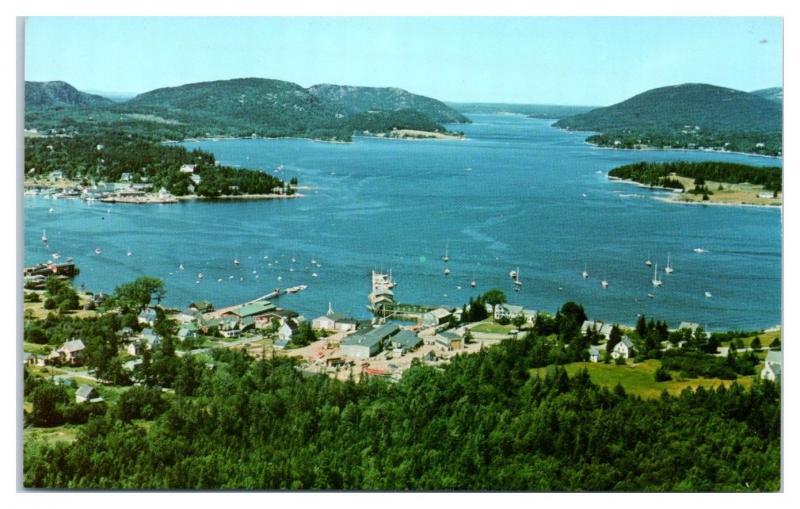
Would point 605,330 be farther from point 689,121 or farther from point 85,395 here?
point 85,395

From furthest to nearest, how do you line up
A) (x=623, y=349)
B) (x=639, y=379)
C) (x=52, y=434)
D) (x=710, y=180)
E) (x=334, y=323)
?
1. (x=710, y=180)
2. (x=334, y=323)
3. (x=623, y=349)
4. (x=639, y=379)
5. (x=52, y=434)

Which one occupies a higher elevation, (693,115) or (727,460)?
(693,115)

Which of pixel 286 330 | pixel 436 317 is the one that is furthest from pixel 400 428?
pixel 286 330

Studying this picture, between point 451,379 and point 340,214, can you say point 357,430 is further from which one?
point 340,214

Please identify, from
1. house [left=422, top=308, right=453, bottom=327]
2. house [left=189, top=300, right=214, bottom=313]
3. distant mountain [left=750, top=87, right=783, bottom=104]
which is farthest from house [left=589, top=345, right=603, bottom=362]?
house [left=189, top=300, right=214, bottom=313]

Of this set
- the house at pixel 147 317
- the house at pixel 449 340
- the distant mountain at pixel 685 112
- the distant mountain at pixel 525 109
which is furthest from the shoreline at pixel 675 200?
the house at pixel 147 317
